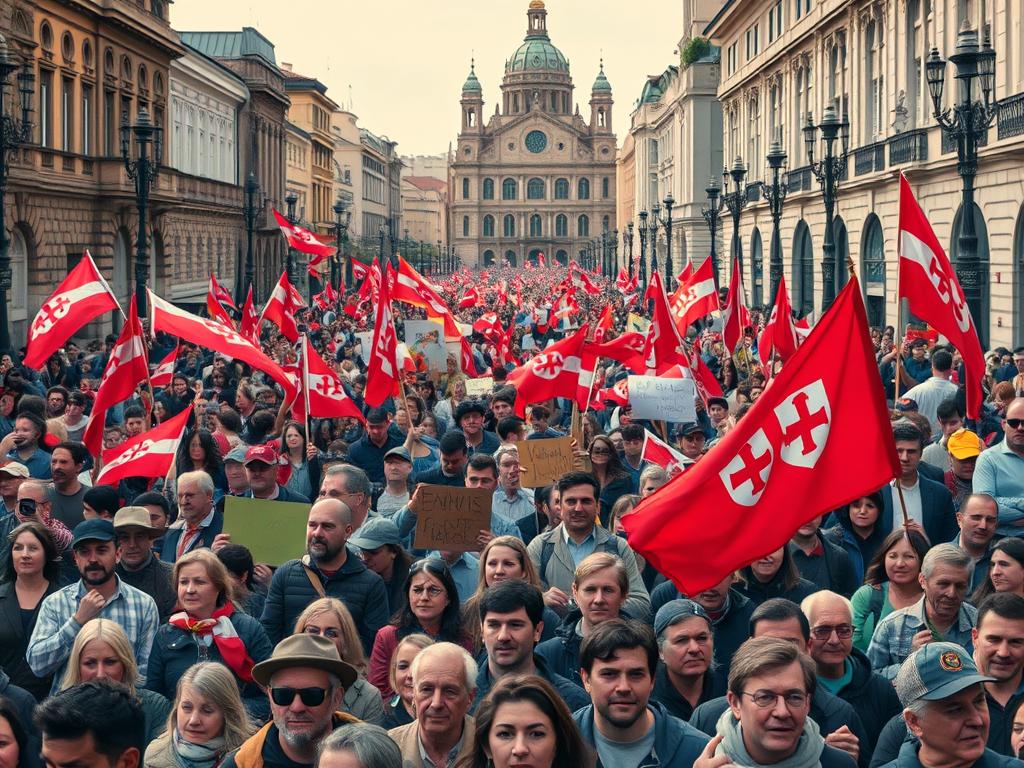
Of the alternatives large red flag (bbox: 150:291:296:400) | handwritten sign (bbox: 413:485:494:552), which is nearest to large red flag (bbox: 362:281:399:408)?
large red flag (bbox: 150:291:296:400)

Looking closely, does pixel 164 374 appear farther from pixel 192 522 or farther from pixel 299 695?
pixel 299 695

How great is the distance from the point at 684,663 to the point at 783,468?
1.12 m

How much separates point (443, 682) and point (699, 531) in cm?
168

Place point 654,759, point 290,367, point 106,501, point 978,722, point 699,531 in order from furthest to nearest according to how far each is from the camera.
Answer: point 290,367 → point 106,501 → point 699,531 → point 654,759 → point 978,722

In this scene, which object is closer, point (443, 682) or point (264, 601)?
point (443, 682)

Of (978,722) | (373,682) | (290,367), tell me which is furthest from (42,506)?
(290,367)

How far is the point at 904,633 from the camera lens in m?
6.91

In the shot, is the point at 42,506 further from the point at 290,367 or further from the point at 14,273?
the point at 14,273

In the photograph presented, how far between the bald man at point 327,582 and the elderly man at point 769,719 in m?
2.85

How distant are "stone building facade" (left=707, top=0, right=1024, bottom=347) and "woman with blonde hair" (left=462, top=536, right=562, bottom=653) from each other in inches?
833

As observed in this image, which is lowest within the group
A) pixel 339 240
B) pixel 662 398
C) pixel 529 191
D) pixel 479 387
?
pixel 662 398

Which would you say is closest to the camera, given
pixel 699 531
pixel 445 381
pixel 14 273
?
pixel 699 531

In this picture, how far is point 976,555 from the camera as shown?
8.27m

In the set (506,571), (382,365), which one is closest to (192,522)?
(506,571)
